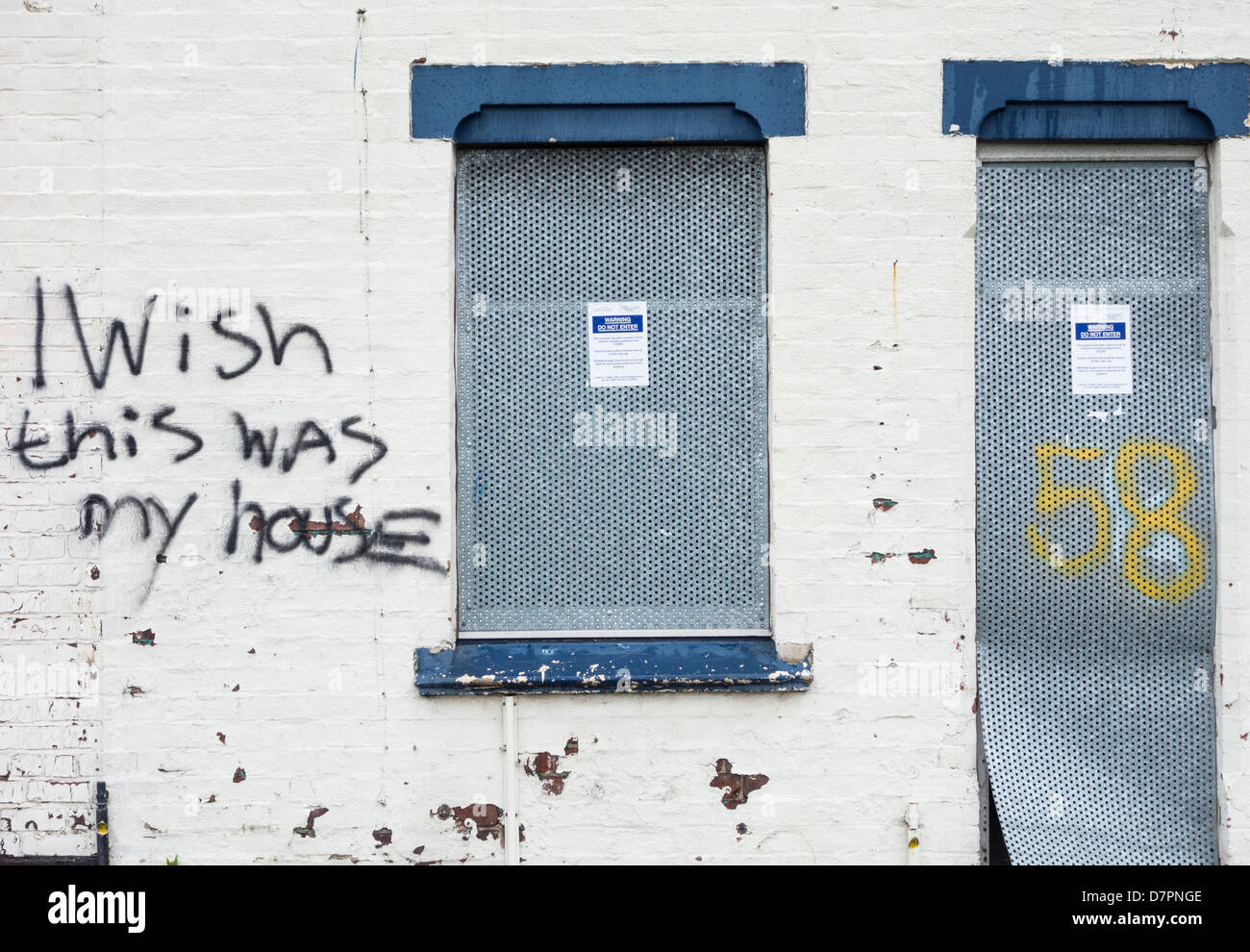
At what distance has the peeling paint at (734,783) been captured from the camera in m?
4.17

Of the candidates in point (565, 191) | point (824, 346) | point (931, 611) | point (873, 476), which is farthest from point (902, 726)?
point (565, 191)

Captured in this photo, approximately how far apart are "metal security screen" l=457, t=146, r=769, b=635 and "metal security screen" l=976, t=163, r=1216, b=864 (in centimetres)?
99

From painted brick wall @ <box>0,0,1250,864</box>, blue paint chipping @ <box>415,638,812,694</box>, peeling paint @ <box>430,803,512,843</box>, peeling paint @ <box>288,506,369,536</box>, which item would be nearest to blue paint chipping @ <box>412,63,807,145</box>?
painted brick wall @ <box>0,0,1250,864</box>

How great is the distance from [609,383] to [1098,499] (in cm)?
204

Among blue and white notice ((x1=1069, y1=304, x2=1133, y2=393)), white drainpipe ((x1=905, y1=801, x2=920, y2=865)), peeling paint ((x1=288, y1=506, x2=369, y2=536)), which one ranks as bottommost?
white drainpipe ((x1=905, y1=801, x2=920, y2=865))

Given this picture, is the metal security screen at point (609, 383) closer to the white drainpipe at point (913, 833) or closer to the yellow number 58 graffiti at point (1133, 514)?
the white drainpipe at point (913, 833)

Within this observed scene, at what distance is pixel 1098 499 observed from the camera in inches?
168

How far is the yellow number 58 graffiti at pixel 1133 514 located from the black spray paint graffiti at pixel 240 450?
8.12 ft

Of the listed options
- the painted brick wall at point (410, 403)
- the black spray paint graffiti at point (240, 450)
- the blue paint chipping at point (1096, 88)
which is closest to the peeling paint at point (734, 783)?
the painted brick wall at point (410, 403)

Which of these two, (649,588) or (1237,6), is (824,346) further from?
(1237,6)

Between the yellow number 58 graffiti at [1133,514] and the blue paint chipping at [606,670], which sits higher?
the yellow number 58 graffiti at [1133,514]

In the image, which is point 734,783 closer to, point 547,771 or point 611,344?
point 547,771

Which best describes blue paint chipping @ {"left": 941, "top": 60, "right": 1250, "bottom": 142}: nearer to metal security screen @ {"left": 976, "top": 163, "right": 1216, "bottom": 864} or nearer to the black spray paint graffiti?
metal security screen @ {"left": 976, "top": 163, "right": 1216, "bottom": 864}

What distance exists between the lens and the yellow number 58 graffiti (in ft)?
13.9
